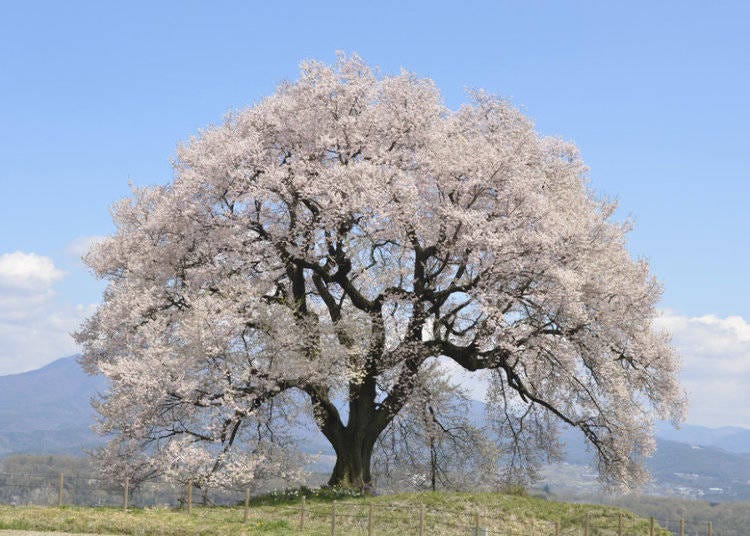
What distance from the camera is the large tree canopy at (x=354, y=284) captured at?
3391cm

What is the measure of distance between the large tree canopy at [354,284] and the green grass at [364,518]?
4135 mm

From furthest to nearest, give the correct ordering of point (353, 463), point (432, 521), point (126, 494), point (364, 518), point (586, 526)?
1. point (353, 463)
2. point (126, 494)
3. point (364, 518)
4. point (432, 521)
5. point (586, 526)

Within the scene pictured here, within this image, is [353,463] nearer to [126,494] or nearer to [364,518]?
[364,518]

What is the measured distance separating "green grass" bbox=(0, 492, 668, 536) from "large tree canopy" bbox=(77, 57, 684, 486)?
13.6 feet

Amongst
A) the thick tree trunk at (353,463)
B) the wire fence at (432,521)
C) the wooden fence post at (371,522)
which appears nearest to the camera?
the wooden fence post at (371,522)

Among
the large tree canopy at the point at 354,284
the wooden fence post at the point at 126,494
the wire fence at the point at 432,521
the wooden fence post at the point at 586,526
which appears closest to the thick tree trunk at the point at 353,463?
the large tree canopy at the point at 354,284

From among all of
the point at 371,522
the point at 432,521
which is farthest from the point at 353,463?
the point at 371,522

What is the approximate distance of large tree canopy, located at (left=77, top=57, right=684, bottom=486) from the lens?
33.9m

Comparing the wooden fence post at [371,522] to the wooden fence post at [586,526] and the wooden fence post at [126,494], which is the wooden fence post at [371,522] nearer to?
the wooden fence post at [586,526]

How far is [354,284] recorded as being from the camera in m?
38.4

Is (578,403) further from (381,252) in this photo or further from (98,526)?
(98,526)

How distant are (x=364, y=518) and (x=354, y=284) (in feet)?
38.5

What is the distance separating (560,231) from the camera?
34469 millimetres

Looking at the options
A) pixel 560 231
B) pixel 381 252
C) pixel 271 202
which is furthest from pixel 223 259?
pixel 560 231
